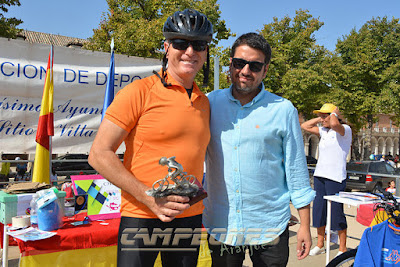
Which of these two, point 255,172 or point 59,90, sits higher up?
point 59,90

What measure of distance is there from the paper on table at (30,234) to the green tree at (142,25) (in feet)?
40.8

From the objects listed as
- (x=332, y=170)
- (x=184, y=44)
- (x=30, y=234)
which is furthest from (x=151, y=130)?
(x=332, y=170)

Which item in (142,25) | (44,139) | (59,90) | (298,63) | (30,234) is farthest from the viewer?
(298,63)

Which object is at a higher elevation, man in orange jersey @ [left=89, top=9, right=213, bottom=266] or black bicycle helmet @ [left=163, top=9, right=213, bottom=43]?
black bicycle helmet @ [left=163, top=9, right=213, bottom=43]

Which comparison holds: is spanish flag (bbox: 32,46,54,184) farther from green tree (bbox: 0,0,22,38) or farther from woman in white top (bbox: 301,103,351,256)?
green tree (bbox: 0,0,22,38)

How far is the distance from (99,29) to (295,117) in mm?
17929

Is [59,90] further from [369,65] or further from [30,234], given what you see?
[369,65]

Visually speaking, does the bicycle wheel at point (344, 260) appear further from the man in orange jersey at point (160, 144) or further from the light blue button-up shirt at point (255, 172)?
the man in orange jersey at point (160, 144)

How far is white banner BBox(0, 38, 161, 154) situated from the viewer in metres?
5.40

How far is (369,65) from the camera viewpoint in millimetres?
23281

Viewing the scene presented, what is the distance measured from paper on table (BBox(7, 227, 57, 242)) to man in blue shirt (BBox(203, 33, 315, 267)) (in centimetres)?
167

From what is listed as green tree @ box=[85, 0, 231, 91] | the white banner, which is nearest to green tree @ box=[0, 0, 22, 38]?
green tree @ box=[85, 0, 231, 91]

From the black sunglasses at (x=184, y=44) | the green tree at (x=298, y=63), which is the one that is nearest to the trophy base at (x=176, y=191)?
the black sunglasses at (x=184, y=44)

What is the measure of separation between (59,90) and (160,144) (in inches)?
185
